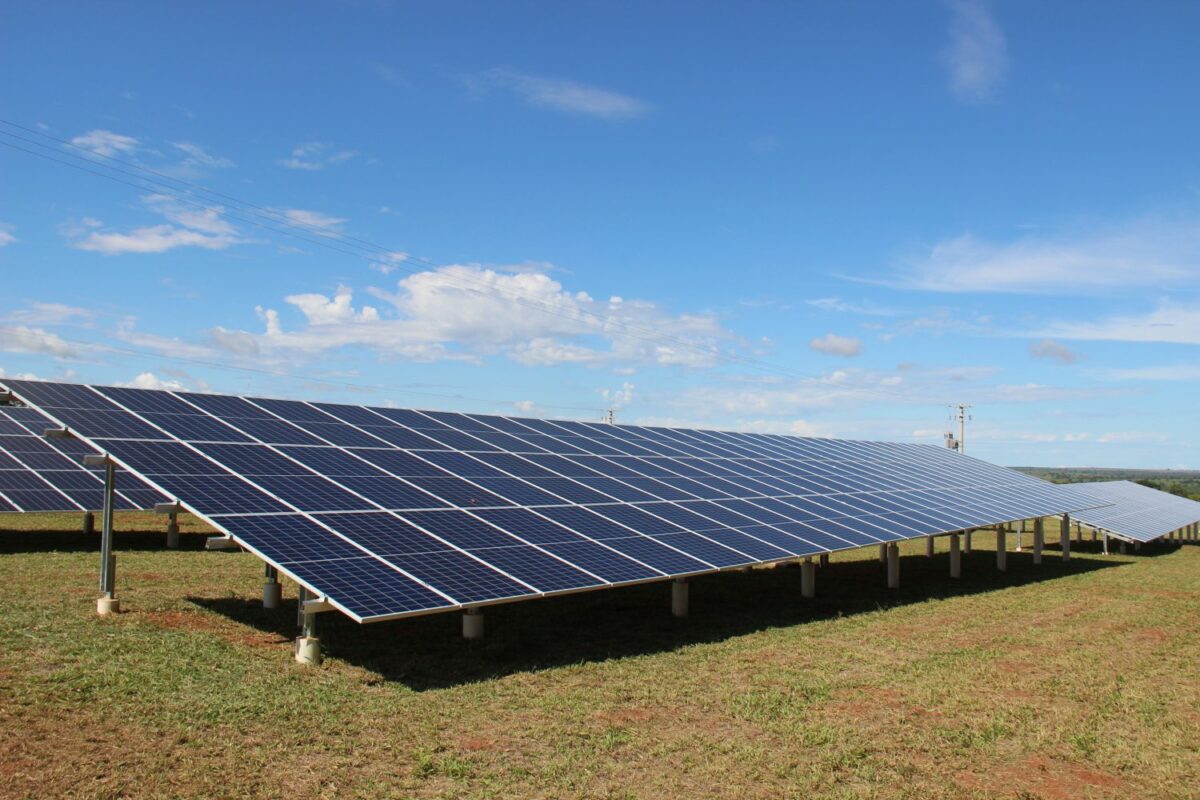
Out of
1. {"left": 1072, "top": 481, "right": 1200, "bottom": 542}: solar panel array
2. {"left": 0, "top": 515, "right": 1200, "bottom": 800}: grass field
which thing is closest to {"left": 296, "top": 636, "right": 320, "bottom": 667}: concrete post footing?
{"left": 0, "top": 515, "right": 1200, "bottom": 800}: grass field

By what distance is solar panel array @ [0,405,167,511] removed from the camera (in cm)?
2898

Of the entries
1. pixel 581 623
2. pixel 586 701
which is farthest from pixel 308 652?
pixel 581 623

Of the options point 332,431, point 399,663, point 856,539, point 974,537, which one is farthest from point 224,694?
point 974,537

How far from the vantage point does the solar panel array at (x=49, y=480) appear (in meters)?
29.0

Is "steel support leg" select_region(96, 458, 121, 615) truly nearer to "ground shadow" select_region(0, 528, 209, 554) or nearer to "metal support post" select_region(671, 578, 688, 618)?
"metal support post" select_region(671, 578, 688, 618)

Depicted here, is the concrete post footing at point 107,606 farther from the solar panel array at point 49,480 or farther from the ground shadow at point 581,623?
the solar panel array at point 49,480

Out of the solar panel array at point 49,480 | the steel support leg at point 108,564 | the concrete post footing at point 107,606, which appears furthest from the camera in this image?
the solar panel array at point 49,480

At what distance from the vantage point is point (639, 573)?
17156 mm

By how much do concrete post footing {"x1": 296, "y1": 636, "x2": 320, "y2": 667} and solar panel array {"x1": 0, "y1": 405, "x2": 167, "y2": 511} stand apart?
1656 centimetres

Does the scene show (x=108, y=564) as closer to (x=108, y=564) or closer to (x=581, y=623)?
(x=108, y=564)

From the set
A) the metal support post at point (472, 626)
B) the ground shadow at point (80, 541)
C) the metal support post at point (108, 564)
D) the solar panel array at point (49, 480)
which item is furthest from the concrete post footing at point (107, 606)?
the ground shadow at point (80, 541)

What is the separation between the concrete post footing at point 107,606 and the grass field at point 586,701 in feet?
1.13

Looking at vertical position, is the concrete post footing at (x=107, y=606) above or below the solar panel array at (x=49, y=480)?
below

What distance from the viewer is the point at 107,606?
17672 mm
